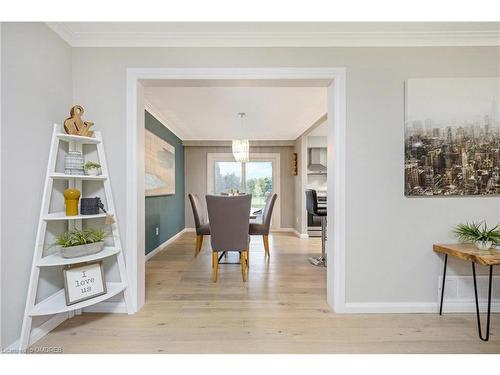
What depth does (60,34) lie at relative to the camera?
A: 197 cm

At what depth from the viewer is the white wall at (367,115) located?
212 cm

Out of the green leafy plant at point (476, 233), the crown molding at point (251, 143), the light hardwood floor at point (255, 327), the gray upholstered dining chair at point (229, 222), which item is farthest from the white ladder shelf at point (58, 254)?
the crown molding at point (251, 143)

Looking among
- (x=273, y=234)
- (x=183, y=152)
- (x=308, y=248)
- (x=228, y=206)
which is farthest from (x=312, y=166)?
(x=228, y=206)

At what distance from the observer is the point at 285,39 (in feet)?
6.86

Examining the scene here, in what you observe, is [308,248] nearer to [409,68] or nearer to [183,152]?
[409,68]

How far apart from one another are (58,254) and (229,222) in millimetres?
1552

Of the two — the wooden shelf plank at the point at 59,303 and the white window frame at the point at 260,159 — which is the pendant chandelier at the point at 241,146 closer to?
the white window frame at the point at 260,159

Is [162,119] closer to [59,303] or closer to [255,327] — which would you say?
[59,303]

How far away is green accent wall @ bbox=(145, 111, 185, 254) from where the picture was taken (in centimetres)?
402

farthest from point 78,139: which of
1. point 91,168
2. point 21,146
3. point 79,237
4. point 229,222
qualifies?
point 229,222

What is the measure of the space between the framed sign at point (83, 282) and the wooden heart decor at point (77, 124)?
3.29 feet

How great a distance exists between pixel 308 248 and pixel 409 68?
10.6 feet

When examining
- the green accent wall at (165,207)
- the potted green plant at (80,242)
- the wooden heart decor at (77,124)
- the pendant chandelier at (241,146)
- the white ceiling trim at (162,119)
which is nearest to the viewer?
the potted green plant at (80,242)

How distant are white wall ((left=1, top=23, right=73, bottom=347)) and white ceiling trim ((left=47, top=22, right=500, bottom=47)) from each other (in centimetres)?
40
